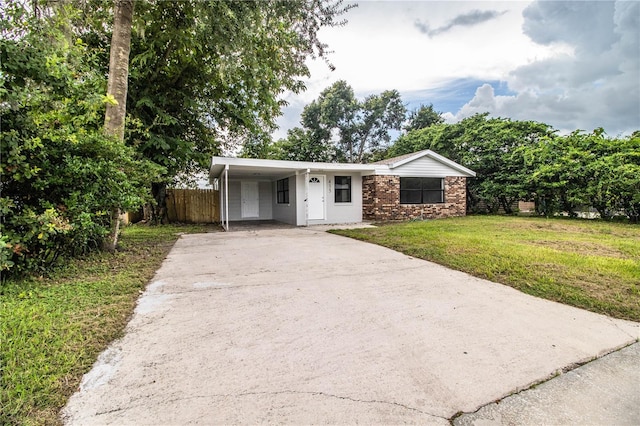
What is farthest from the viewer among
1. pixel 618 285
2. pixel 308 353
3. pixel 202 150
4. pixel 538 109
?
pixel 538 109

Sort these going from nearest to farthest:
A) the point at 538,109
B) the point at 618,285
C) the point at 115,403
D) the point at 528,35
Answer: the point at 115,403 < the point at 618,285 < the point at 528,35 < the point at 538,109

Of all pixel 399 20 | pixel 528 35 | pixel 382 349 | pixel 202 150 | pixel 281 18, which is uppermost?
pixel 399 20

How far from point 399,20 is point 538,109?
12.6 metres

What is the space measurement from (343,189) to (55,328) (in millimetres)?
11010

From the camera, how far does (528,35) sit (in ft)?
25.9

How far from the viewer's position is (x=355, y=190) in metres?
13.1

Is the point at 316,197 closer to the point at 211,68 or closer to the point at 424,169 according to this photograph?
the point at 424,169

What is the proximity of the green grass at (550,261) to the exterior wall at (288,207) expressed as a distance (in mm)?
4313

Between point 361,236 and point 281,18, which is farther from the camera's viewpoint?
point 361,236

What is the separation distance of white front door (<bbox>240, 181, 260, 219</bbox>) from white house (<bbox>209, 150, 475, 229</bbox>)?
2.0 inches

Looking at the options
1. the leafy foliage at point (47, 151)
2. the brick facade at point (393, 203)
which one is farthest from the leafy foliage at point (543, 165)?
the leafy foliage at point (47, 151)

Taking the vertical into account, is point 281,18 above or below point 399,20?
below

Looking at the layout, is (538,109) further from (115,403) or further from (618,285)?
(115,403)

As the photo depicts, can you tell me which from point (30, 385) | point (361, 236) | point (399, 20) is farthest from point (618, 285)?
point (399, 20)
